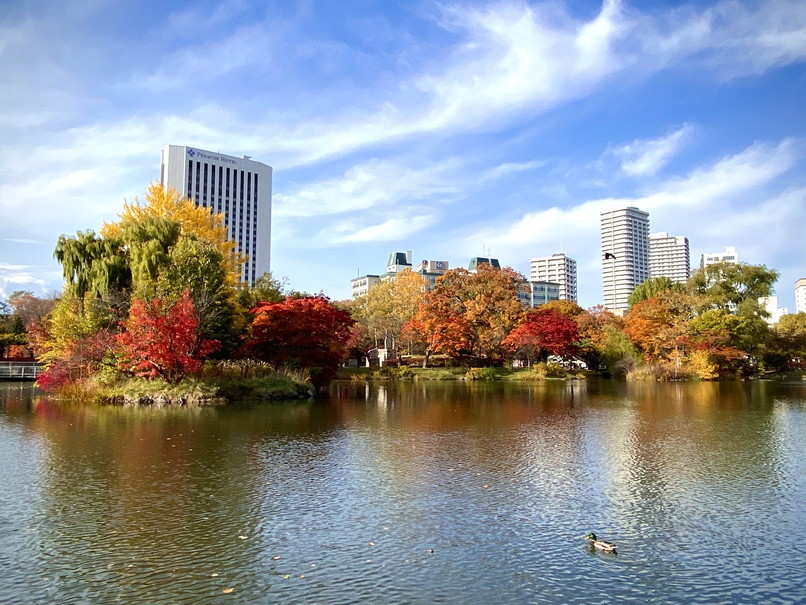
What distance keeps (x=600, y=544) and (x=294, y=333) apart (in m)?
22.2

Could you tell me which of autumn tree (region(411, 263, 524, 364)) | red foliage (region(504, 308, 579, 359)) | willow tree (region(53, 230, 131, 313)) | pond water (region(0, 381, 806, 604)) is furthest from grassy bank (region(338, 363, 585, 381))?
pond water (region(0, 381, 806, 604))

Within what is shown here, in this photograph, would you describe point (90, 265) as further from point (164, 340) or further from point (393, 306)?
point (393, 306)

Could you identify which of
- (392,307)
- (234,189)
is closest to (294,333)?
(392,307)

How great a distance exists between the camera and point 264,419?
18.4 m

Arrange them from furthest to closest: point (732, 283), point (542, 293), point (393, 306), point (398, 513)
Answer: point (542, 293) < point (393, 306) < point (732, 283) < point (398, 513)

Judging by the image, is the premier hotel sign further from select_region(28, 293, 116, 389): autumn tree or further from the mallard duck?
the mallard duck

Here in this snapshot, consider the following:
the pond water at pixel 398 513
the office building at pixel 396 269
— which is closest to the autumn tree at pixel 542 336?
the pond water at pixel 398 513

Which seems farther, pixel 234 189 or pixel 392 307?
pixel 234 189

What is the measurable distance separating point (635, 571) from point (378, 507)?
12.1 feet

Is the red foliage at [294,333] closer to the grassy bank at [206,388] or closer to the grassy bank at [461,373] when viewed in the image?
the grassy bank at [206,388]

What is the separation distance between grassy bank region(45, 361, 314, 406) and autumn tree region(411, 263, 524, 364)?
2103cm

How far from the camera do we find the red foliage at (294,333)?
27469mm

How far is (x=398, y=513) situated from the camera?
8.40 meters

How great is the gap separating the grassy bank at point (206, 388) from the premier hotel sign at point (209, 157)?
66.5 m
